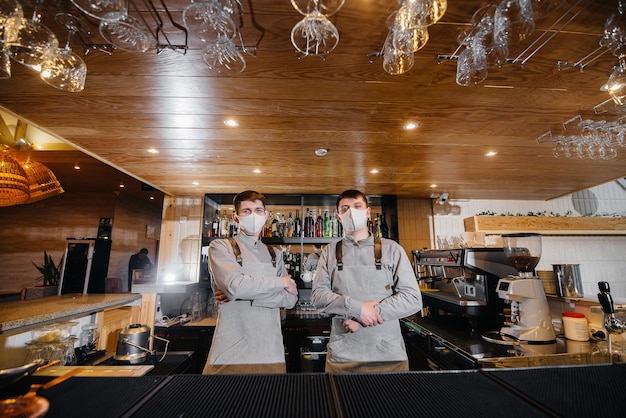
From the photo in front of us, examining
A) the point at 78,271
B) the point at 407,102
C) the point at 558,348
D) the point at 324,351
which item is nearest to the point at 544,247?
the point at 558,348

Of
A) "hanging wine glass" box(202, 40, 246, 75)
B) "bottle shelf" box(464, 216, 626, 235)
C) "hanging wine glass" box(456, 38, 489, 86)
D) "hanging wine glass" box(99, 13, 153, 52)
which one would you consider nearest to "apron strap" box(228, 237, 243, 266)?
"hanging wine glass" box(202, 40, 246, 75)

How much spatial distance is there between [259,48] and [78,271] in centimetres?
647

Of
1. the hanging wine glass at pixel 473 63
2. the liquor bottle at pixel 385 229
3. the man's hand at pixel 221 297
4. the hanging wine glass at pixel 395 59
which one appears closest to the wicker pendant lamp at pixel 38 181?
the man's hand at pixel 221 297

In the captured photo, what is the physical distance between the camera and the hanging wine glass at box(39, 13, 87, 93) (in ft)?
4.15

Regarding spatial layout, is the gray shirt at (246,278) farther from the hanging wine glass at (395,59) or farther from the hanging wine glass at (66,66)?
the hanging wine glass at (395,59)

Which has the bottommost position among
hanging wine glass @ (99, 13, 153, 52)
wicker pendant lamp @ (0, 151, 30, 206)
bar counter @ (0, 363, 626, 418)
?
bar counter @ (0, 363, 626, 418)

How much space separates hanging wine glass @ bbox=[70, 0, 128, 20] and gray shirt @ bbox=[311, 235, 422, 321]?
157 centimetres

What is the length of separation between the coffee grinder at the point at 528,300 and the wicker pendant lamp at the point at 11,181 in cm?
432

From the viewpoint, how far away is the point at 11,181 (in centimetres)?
272

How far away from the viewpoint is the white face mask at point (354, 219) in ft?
6.15

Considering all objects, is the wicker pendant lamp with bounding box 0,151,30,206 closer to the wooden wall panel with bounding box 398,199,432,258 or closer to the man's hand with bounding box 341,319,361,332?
the man's hand with bounding box 341,319,361,332

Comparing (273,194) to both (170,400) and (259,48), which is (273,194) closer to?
(259,48)

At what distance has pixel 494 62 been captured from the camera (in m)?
1.41

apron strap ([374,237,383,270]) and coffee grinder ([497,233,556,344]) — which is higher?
apron strap ([374,237,383,270])
